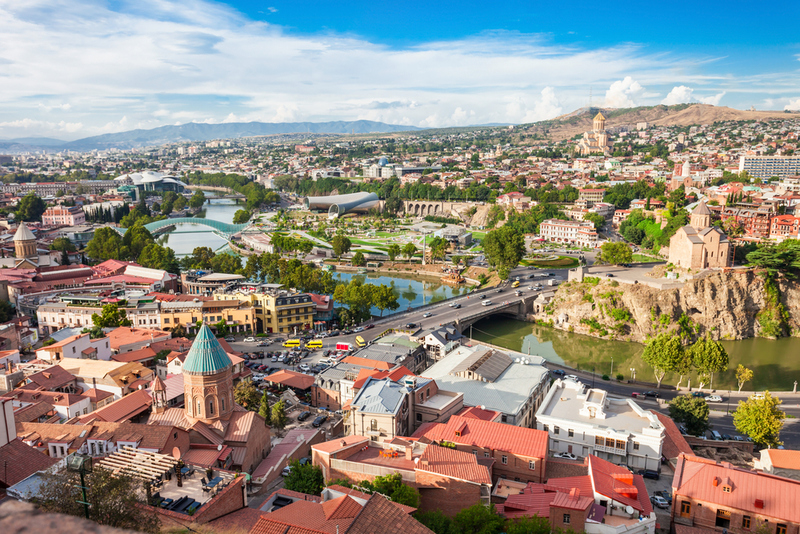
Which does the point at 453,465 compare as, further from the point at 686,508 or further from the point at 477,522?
the point at 686,508

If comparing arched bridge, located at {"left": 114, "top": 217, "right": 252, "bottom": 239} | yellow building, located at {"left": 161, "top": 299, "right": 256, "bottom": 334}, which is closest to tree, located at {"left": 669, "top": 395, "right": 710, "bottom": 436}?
yellow building, located at {"left": 161, "top": 299, "right": 256, "bottom": 334}

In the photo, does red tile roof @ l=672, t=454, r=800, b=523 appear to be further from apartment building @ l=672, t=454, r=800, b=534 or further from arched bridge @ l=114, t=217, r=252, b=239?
arched bridge @ l=114, t=217, r=252, b=239

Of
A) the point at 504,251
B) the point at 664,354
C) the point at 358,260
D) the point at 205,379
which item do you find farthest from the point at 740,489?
the point at 358,260

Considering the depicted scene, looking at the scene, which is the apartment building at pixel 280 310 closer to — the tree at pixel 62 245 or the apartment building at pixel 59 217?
the tree at pixel 62 245

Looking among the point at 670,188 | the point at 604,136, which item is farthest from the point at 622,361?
the point at 604,136

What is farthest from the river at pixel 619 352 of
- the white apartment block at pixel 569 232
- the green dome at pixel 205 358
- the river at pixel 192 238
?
the river at pixel 192 238

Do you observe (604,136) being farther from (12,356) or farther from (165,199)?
(12,356)
